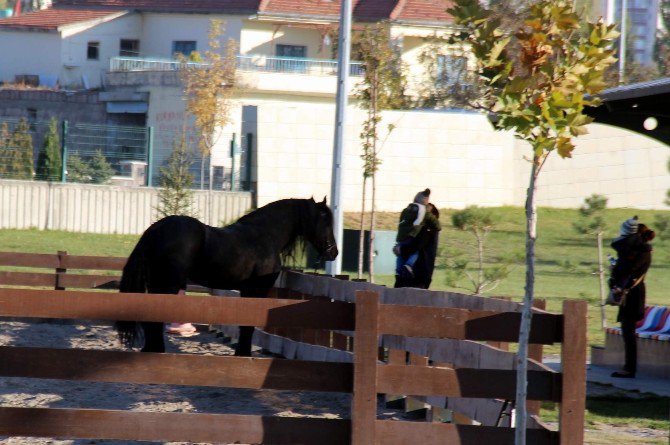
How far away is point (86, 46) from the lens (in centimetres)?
5953

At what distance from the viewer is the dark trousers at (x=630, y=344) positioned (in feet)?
41.7

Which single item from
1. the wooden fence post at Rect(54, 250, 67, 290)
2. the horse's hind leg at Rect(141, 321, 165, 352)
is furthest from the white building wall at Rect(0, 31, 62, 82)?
the horse's hind leg at Rect(141, 321, 165, 352)

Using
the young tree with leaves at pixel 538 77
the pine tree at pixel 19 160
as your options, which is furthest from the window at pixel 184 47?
the young tree with leaves at pixel 538 77

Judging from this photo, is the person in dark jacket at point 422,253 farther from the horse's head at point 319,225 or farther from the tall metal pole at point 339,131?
the horse's head at point 319,225

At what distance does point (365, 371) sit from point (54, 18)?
189 feet

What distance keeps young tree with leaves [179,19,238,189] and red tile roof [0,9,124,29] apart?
2021cm

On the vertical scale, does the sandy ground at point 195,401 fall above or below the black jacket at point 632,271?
below

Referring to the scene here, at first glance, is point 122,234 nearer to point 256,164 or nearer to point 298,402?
point 256,164

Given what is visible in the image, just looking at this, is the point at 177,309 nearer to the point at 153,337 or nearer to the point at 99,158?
the point at 153,337

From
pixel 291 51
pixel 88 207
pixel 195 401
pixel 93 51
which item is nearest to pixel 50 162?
pixel 88 207

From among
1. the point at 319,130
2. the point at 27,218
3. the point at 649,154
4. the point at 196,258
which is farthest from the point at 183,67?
the point at 196,258

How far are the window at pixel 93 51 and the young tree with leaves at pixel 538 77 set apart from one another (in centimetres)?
5550

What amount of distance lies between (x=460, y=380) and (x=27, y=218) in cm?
2422

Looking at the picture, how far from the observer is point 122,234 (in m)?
29.9
